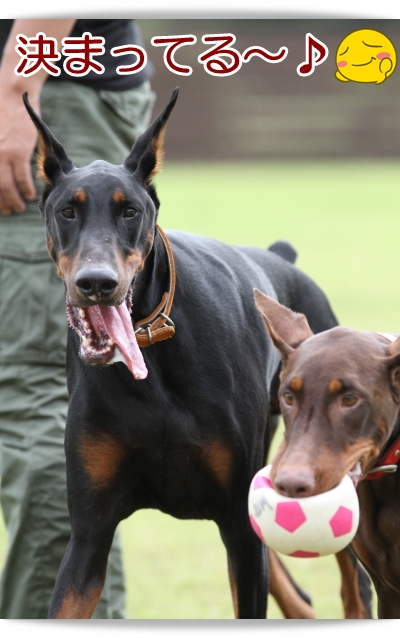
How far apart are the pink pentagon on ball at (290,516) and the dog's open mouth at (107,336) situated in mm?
614

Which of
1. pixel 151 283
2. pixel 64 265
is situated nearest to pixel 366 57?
pixel 151 283

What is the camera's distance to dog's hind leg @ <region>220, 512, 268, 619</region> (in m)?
3.97

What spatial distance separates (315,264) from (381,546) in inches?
508

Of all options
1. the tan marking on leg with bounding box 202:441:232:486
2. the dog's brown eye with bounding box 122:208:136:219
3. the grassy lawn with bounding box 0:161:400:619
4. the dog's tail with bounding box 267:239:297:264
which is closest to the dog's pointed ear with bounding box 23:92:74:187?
the dog's brown eye with bounding box 122:208:136:219

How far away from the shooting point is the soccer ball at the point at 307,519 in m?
3.23

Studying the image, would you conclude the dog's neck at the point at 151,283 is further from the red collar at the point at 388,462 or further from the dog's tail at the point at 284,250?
the dog's tail at the point at 284,250

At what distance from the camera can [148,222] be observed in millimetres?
3807

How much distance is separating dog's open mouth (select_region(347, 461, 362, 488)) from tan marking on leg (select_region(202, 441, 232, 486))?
55 cm

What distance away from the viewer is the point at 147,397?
3.88 meters

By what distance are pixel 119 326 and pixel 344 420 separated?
2.52 ft

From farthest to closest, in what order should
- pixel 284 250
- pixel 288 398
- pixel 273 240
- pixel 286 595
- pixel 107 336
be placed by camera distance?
pixel 273 240 → pixel 284 250 → pixel 286 595 → pixel 107 336 → pixel 288 398

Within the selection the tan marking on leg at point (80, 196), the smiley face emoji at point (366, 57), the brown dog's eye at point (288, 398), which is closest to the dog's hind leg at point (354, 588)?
the brown dog's eye at point (288, 398)

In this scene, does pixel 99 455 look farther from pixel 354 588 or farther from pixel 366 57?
pixel 366 57

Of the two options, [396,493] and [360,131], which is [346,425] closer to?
[396,493]
